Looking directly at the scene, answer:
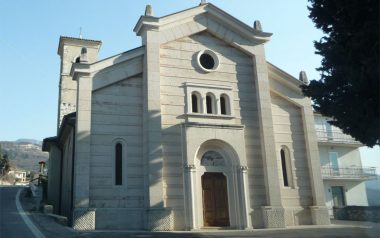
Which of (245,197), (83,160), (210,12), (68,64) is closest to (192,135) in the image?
(245,197)

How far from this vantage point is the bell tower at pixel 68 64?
116ft

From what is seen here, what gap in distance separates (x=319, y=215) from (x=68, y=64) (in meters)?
26.4

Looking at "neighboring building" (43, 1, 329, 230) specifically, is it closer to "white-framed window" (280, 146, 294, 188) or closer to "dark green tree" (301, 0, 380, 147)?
"white-framed window" (280, 146, 294, 188)

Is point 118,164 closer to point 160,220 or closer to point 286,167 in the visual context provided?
point 160,220

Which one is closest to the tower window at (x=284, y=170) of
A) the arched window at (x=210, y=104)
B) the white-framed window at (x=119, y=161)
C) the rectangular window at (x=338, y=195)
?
the arched window at (x=210, y=104)

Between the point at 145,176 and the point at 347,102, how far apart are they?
9943 mm

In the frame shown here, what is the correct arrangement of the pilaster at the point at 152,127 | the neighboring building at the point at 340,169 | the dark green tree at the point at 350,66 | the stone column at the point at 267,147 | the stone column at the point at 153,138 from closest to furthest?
the dark green tree at the point at 350,66 < the stone column at the point at 153,138 < the pilaster at the point at 152,127 < the stone column at the point at 267,147 < the neighboring building at the point at 340,169

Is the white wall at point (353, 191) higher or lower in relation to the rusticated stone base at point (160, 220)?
higher

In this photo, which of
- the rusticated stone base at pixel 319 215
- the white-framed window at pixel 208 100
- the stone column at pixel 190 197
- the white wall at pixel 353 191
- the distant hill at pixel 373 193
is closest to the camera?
the stone column at pixel 190 197

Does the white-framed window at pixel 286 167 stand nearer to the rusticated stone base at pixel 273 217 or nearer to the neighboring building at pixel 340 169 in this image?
the rusticated stone base at pixel 273 217

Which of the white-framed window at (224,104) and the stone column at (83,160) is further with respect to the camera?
the white-framed window at (224,104)

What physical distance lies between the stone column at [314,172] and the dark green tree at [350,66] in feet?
32.3

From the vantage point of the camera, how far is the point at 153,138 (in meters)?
18.1

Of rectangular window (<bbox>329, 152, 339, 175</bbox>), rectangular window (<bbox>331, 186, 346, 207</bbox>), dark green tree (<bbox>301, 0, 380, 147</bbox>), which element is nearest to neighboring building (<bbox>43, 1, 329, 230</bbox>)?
dark green tree (<bbox>301, 0, 380, 147</bbox>)
